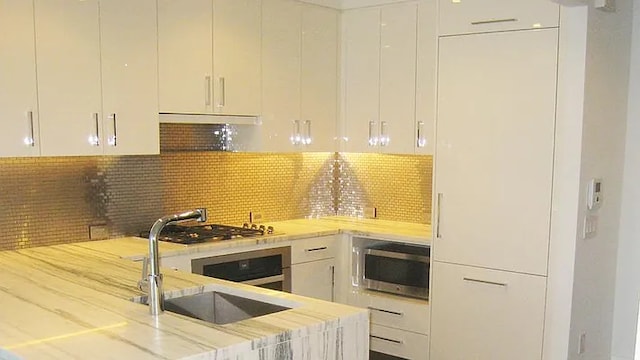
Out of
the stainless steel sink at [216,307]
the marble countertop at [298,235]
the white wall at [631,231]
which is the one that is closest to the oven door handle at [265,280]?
the marble countertop at [298,235]

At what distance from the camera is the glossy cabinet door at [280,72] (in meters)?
4.33

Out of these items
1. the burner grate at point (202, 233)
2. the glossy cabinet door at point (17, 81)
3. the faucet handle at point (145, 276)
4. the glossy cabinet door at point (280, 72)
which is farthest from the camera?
the glossy cabinet door at point (280, 72)

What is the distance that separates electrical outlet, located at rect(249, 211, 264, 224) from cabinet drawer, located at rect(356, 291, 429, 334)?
0.94 metres

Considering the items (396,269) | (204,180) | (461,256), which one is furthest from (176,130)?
(461,256)

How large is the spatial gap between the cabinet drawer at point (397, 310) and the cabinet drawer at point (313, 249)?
1.23ft

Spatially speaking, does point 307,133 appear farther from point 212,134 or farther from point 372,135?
point 212,134

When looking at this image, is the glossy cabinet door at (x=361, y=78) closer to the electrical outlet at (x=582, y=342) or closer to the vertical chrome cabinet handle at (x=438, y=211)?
the vertical chrome cabinet handle at (x=438, y=211)

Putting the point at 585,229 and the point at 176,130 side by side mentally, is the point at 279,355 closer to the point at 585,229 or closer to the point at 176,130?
the point at 585,229

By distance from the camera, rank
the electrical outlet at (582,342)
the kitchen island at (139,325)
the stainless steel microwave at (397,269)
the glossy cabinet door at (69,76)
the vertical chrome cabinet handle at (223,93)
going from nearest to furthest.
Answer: the kitchen island at (139,325), the glossy cabinet door at (69,76), the electrical outlet at (582,342), the vertical chrome cabinet handle at (223,93), the stainless steel microwave at (397,269)

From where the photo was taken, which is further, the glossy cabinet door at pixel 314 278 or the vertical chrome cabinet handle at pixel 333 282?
the vertical chrome cabinet handle at pixel 333 282

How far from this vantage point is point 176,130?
4.27 metres

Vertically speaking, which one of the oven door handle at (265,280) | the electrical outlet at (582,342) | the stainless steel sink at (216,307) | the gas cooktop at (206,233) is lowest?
the electrical outlet at (582,342)

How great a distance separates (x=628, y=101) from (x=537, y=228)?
1151 millimetres

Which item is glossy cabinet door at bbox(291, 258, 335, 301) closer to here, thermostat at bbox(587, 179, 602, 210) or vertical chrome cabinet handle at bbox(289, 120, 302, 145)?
vertical chrome cabinet handle at bbox(289, 120, 302, 145)
